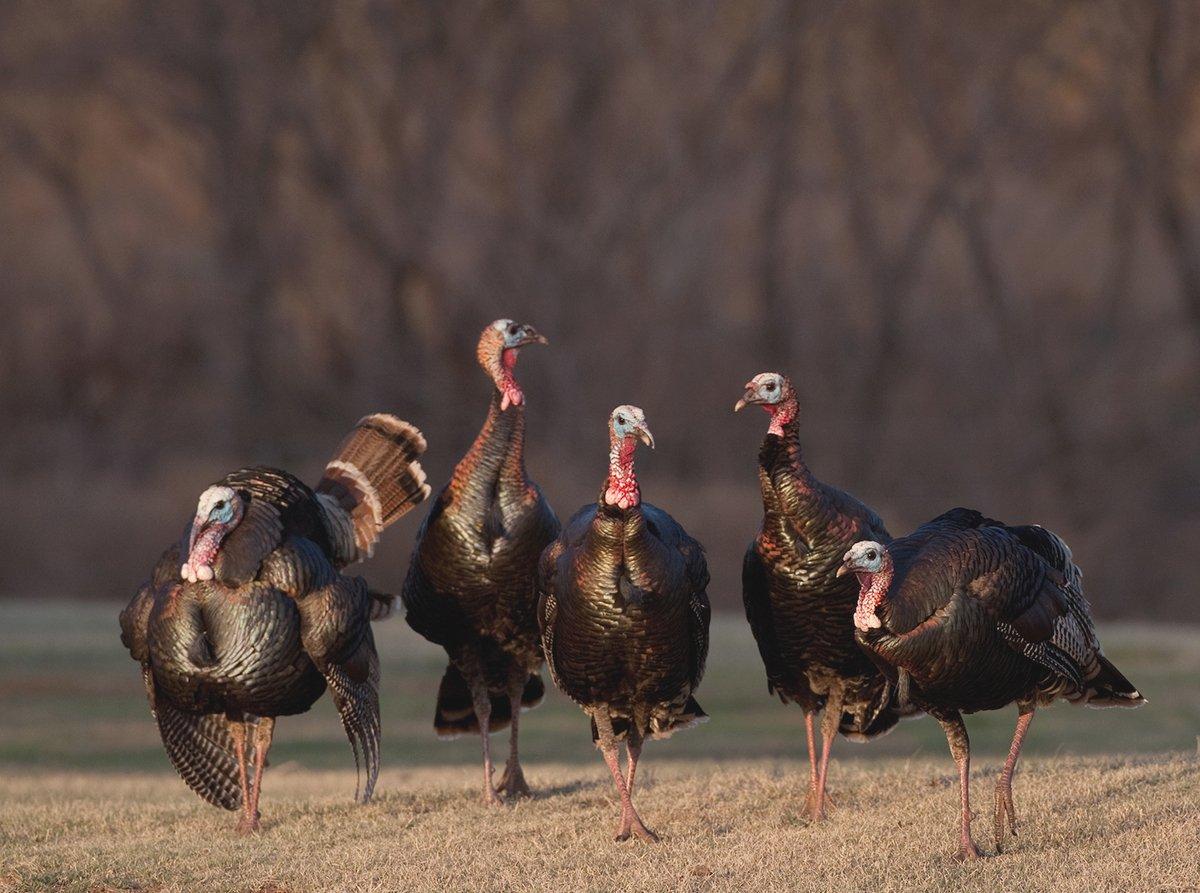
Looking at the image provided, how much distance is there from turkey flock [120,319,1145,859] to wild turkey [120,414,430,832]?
10mm

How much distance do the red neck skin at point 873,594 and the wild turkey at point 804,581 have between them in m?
0.64

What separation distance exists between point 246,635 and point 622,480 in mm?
1789

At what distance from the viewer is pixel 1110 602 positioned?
73.9ft

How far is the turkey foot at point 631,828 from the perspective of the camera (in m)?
7.64

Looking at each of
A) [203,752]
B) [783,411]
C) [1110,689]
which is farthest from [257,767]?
[1110,689]

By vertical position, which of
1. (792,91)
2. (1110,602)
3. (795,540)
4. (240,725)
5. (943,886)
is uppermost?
(792,91)

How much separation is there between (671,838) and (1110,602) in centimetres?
1599

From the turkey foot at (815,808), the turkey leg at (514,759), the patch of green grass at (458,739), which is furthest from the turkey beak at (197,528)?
the patch of green grass at (458,739)

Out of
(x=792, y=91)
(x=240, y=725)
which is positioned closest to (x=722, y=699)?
(x=240, y=725)

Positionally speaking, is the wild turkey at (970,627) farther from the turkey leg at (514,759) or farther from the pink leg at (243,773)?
the pink leg at (243,773)

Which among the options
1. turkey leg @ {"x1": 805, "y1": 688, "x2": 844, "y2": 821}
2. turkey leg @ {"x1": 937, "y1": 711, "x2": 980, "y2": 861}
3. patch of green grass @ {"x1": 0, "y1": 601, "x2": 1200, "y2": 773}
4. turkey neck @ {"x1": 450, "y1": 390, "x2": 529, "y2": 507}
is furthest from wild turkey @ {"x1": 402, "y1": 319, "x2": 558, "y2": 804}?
patch of green grass @ {"x1": 0, "y1": 601, "x2": 1200, "y2": 773}

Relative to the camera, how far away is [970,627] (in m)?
7.07

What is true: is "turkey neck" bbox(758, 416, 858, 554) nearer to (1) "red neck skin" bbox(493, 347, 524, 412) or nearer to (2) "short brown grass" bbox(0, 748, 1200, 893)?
(2) "short brown grass" bbox(0, 748, 1200, 893)

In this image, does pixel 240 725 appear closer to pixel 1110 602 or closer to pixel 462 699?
pixel 462 699
